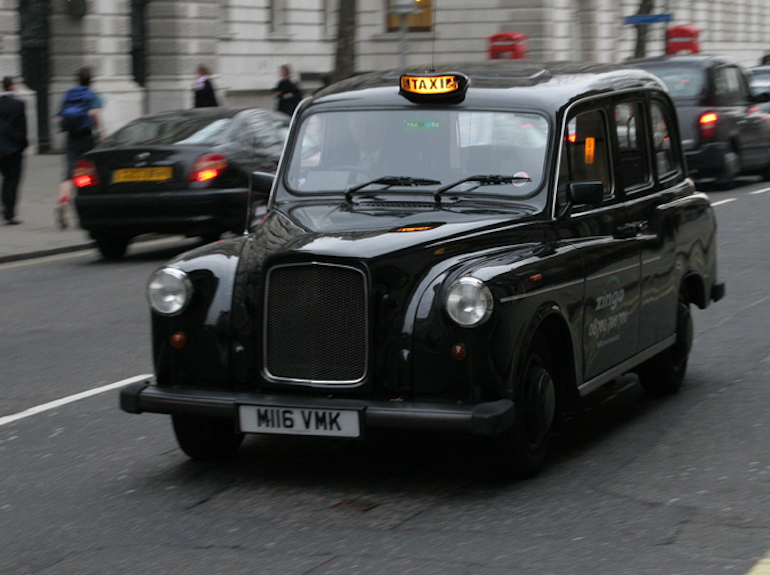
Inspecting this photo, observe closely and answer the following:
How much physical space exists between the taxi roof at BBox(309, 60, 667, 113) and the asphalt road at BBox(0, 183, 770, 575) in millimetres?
1619

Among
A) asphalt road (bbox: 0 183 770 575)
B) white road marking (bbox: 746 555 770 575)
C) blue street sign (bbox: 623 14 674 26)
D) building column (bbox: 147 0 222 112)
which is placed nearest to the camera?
white road marking (bbox: 746 555 770 575)

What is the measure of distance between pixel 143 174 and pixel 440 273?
958 cm

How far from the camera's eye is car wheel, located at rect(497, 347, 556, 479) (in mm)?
5727

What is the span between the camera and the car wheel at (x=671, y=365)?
7.68 meters

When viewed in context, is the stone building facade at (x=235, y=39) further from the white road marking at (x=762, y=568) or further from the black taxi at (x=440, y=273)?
the white road marking at (x=762, y=568)

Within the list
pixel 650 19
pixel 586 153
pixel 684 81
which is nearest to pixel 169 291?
pixel 586 153

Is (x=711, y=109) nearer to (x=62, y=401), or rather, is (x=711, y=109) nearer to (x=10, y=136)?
(x=10, y=136)

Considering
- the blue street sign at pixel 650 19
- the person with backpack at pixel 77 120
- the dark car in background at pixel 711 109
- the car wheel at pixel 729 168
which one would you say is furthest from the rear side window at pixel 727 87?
the blue street sign at pixel 650 19

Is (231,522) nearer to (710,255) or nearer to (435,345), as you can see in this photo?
(435,345)

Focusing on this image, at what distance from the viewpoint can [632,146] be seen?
7441 mm

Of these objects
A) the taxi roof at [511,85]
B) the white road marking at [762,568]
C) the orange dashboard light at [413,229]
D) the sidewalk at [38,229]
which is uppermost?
the taxi roof at [511,85]

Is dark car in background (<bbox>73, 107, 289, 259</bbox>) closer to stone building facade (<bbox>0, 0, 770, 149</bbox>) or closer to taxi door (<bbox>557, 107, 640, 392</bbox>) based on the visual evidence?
stone building facade (<bbox>0, 0, 770, 149</bbox>)

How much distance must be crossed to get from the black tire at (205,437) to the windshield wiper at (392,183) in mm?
1221

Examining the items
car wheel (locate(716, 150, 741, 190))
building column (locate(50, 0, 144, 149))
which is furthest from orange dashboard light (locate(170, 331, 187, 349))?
building column (locate(50, 0, 144, 149))
